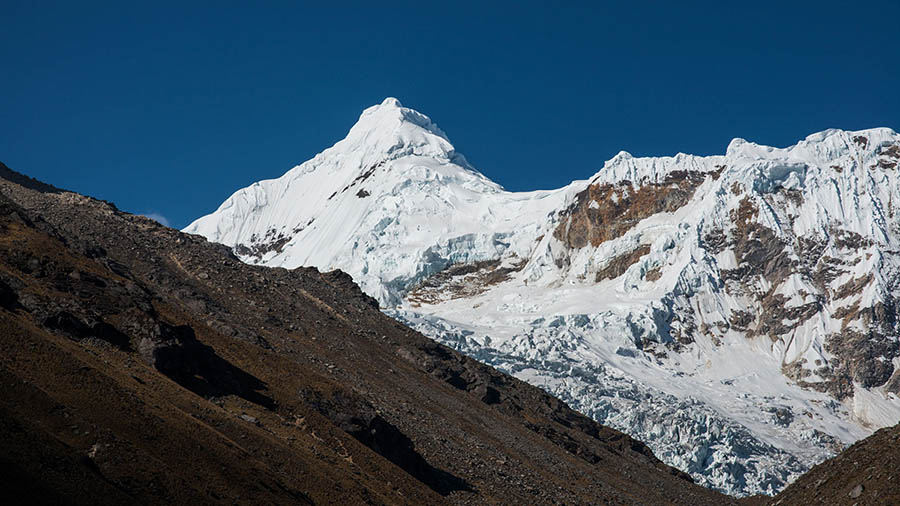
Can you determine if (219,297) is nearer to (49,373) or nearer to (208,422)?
(208,422)

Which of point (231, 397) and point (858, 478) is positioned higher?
point (858, 478)

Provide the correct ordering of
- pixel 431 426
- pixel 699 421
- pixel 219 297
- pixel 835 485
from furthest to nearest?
pixel 699 421
pixel 219 297
pixel 431 426
pixel 835 485

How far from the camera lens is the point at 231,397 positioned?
5441cm

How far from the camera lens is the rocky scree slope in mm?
37219

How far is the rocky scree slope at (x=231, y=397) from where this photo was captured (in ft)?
122

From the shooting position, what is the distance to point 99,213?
88250mm

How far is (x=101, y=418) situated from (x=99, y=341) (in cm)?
1272

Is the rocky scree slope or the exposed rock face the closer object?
the rocky scree slope

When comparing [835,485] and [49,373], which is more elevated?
[835,485]

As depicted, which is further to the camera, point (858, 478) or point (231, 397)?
point (231, 397)

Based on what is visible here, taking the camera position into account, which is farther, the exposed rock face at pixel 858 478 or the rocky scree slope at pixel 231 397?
the exposed rock face at pixel 858 478

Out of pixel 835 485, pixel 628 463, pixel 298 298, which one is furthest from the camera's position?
pixel 628 463

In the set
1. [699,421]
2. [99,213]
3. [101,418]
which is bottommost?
[101,418]

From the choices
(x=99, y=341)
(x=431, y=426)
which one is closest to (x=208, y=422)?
(x=99, y=341)
